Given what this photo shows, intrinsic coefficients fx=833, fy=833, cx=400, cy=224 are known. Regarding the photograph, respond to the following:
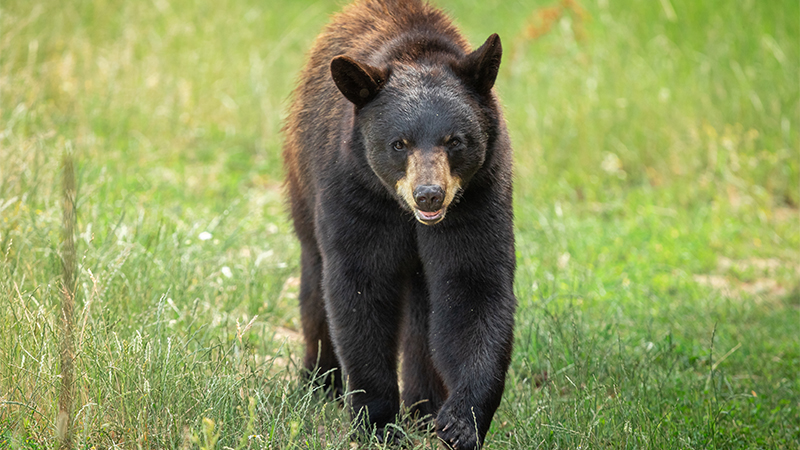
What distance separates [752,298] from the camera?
20.9ft

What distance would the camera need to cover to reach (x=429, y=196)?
335 cm

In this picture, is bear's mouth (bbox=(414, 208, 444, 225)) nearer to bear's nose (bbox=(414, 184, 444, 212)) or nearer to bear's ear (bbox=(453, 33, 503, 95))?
bear's nose (bbox=(414, 184, 444, 212))

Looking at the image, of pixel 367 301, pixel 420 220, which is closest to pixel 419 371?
pixel 367 301

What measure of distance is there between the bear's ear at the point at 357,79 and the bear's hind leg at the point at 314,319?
1.11 m

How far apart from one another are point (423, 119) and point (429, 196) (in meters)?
0.40

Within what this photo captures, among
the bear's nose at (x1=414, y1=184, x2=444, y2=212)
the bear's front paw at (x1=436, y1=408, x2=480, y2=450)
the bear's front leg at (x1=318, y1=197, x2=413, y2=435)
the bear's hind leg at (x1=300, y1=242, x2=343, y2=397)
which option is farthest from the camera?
the bear's hind leg at (x1=300, y1=242, x2=343, y2=397)

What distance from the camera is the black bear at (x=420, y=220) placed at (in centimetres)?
358

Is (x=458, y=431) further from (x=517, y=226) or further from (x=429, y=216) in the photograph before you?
(x=517, y=226)

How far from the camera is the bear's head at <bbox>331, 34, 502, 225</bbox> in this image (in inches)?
137

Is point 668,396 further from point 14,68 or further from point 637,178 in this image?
point 14,68

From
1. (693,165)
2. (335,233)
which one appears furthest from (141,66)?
(335,233)

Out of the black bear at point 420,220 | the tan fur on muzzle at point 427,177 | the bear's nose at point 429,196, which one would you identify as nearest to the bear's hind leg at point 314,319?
the black bear at point 420,220

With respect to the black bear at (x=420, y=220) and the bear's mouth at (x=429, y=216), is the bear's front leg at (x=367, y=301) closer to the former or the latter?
the black bear at (x=420, y=220)

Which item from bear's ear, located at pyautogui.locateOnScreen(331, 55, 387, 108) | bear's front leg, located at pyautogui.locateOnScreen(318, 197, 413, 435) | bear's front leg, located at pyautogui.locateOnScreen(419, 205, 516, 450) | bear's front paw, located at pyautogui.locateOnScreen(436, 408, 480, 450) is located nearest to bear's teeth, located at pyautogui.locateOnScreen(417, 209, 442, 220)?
bear's front leg, located at pyautogui.locateOnScreen(419, 205, 516, 450)
